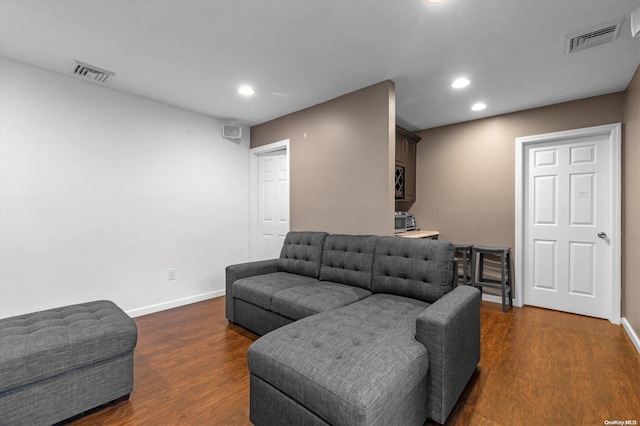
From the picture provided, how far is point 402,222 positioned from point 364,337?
7.85 ft

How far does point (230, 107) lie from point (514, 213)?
12.6 feet

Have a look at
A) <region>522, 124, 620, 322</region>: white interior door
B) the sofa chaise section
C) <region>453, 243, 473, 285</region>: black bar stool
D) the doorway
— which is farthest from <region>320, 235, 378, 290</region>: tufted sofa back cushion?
<region>522, 124, 620, 322</region>: white interior door

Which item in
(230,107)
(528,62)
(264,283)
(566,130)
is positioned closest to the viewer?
(528,62)

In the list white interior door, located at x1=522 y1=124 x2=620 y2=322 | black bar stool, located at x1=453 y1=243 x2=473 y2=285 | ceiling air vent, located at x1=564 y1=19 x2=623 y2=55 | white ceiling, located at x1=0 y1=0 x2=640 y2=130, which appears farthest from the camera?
black bar stool, located at x1=453 y1=243 x2=473 y2=285

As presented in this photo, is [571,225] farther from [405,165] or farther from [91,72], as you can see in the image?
[91,72]

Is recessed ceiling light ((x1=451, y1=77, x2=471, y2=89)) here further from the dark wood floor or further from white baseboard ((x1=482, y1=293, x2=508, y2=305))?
white baseboard ((x1=482, y1=293, x2=508, y2=305))

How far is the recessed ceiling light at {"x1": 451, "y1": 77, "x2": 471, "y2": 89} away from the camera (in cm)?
285

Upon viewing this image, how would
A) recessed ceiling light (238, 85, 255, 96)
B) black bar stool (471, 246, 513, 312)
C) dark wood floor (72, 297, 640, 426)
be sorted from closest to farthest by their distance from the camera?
dark wood floor (72, 297, 640, 426) → recessed ceiling light (238, 85, 255, 96) → black bar stool (471, 246, 513, 312)

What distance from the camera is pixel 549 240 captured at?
3.54 meters

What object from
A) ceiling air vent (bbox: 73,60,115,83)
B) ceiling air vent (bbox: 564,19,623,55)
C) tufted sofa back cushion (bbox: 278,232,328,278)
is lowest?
tufted sofa back cushion (bbox: 278,232,328,278)

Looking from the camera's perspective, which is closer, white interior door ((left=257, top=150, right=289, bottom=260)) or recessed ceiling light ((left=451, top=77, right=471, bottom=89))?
recessed ceiling light ((left=451, top=77, right=471, bottom=89))

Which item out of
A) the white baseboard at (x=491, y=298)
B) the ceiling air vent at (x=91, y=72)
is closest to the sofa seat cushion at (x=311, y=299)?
the white baseboard at (x=491, y=298)

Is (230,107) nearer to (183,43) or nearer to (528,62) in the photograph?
(183,43)

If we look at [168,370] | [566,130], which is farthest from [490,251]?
[168,370]
